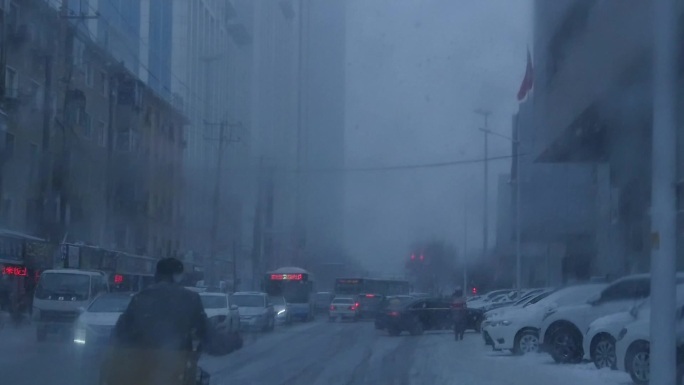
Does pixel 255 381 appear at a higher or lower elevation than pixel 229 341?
lower

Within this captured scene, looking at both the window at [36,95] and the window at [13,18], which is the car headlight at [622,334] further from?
the window at [13,18]

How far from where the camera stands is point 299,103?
12.5m

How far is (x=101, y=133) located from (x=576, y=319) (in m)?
9.36

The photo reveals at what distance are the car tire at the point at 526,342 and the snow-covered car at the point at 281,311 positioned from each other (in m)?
16.2

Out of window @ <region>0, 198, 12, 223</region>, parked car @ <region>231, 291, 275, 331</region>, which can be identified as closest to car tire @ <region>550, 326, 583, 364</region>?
parked car @ <region>231, 291, 275, 331</region>

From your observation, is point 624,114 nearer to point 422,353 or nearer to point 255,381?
point 255,381

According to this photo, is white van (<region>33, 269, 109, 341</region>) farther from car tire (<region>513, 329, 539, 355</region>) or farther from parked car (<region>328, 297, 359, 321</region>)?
parked car (<region>328, 297, 359, 321</region>)

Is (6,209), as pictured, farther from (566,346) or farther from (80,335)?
(566,346)

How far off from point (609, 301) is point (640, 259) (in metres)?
1.88

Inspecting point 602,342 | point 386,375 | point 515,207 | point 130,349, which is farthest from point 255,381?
point 515,207

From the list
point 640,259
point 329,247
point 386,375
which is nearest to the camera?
point 386,375

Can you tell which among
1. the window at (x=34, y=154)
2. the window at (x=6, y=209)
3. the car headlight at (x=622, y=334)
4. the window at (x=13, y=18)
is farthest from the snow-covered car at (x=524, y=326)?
the window at (x=13, y=18)

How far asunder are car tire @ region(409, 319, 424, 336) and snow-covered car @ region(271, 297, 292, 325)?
6419 millimetres

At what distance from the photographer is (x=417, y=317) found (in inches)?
1093
